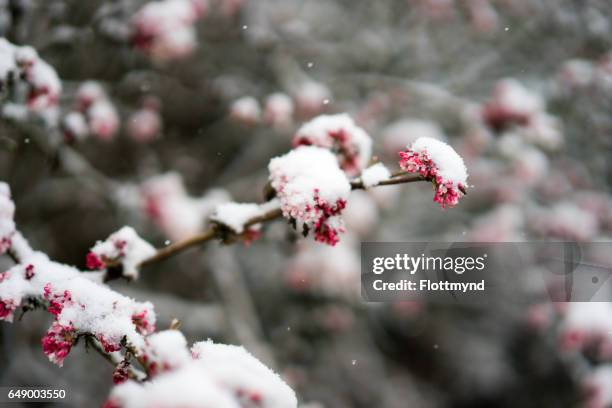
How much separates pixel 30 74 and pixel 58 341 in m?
0.76

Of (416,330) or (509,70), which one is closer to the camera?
(509,70)

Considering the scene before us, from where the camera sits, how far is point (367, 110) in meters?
2.98

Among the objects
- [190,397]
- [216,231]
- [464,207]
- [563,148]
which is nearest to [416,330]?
[464,207]

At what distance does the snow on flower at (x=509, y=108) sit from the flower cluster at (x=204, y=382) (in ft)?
7.83

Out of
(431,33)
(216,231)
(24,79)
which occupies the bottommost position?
(216,231)

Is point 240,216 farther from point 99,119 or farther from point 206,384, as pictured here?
point 99,119

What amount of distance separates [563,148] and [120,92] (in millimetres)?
2856

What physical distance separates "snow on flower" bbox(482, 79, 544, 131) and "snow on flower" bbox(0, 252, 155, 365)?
2366 millimetres

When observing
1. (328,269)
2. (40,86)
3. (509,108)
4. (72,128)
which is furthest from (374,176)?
(509,108)

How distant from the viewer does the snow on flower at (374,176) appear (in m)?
0.92

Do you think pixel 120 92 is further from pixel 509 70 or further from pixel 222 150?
pixel 509 70

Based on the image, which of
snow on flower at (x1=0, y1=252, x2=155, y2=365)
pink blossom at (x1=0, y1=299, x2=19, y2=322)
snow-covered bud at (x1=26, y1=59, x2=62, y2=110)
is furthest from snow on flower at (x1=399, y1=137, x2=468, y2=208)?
snow-covered bud at (x1=26, y1=59, x2=62, y2=110)

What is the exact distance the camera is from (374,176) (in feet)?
3.05

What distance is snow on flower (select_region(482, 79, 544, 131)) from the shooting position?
2.61 metres
